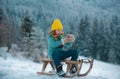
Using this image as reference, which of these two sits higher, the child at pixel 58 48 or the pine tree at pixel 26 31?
the child at pixel 58 48

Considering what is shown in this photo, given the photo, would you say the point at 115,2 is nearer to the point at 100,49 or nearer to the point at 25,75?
the point at 25,75

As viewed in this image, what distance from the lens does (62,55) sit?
8.04ft

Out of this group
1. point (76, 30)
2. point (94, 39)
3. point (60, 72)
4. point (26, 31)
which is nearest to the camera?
point (60, 72)

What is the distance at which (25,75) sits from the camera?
247 centimetres

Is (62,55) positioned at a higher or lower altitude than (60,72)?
higher

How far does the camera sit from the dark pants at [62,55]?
2.42m

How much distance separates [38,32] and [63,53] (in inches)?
275

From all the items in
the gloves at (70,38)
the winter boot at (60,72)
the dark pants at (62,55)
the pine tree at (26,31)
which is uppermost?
the gloves at (70,38)

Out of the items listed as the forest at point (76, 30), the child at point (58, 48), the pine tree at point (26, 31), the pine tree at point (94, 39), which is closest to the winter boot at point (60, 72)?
the child at point (58, 48)

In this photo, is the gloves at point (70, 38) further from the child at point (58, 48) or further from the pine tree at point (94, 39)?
the pine tree at point (94, 39)

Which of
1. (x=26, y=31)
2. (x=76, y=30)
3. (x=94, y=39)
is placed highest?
(x=26, y=31)

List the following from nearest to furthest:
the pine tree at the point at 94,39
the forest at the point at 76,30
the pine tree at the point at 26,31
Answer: the pine tree at the point at 26,31 → the forest at the point at 76,30 → the pine tree at the point at 94,39

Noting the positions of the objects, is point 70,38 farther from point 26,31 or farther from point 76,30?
point 76,30

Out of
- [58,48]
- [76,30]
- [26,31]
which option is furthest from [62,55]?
[76,30]
